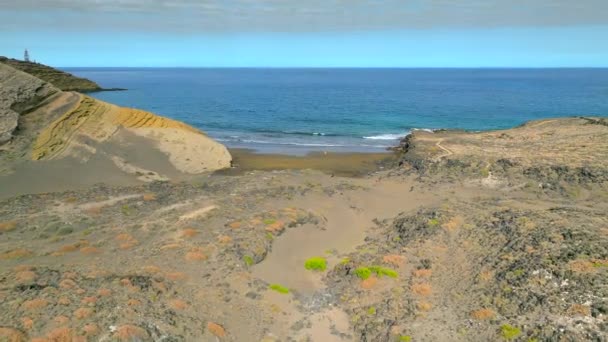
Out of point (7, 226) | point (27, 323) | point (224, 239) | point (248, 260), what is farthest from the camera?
point (7, 226)

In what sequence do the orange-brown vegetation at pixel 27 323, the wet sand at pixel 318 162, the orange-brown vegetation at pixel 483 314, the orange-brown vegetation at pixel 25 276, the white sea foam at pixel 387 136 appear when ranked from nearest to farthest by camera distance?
the orange-brown vegetation at pixel 27 323 → the orange-brown vegetation at pixel 483 314 → the orange-brown vegetation at pixel 25 276 → the wet sand at pixel 318 162 → the white sea foam at pixel 387 136

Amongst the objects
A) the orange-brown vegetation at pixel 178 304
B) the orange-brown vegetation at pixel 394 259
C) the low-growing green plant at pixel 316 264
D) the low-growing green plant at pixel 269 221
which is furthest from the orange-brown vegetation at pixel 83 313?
the orange-brown vegetation at pixel 394 259

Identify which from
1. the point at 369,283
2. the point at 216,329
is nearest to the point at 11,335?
the point at 216,329

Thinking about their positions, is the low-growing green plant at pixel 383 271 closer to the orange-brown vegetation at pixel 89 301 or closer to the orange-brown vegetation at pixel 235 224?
the orange-brown vegetation at pixel 235 224

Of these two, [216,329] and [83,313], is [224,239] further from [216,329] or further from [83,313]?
[83,313]

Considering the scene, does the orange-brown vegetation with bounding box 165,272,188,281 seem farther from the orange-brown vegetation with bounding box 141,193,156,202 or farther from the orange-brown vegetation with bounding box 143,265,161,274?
the orange-brown vegetation with bounding box 141,193,156,202

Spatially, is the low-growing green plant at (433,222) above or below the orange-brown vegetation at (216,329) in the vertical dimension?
above

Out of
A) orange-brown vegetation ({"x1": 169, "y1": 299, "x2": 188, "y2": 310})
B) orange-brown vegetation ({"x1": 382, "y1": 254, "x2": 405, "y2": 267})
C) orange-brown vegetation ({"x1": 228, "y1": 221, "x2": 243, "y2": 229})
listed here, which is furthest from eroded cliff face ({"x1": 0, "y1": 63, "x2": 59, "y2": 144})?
orange-brown vegetation ({"x1": 382, "y1": 254, "x2": 405, "y2": 267})

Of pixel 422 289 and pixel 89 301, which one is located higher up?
pixel 89 301
